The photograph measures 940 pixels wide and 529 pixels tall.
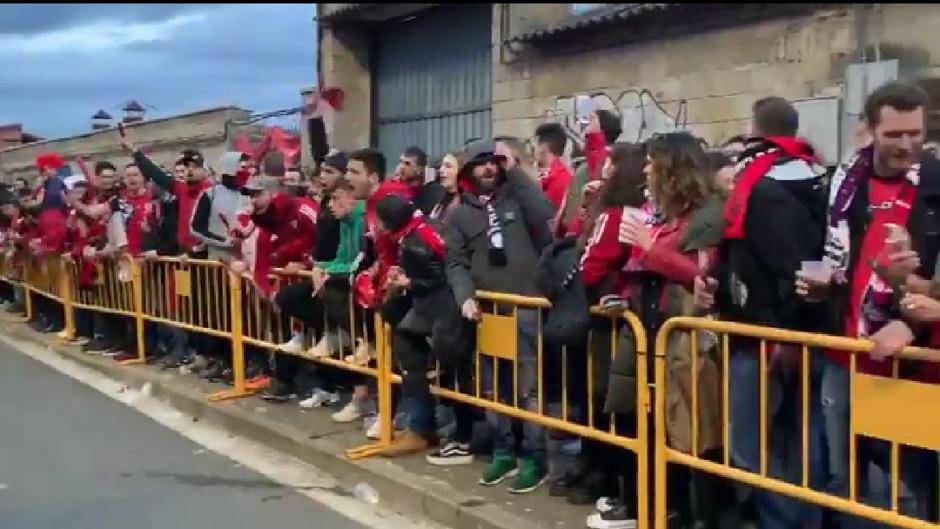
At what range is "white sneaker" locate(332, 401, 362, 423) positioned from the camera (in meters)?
8.70

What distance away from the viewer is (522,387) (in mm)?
6605

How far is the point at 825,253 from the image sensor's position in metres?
4.83

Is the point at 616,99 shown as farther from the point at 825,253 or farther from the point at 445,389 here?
the point at 825,253

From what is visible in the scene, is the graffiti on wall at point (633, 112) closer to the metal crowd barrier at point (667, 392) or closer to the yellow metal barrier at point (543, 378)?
the metal crowd barrier at point (667, 392)

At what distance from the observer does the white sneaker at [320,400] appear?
9.34 m

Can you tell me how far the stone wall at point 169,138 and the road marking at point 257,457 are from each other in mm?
9226

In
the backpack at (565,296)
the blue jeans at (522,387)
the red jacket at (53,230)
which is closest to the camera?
the backpack at (565,296)

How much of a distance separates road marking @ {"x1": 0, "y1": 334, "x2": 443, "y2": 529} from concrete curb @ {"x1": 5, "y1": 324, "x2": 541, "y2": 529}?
0.19ft

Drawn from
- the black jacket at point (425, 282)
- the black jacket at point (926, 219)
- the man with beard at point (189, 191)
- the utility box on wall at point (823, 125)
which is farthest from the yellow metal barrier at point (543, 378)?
the utility box on wall at point (823, 125)

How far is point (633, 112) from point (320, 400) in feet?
17.5

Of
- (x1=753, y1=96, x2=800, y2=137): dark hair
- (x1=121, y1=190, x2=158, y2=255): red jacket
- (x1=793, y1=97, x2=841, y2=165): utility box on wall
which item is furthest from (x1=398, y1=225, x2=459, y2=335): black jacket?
(x1=121, y1=190, x2=158, y2=255): red jacket

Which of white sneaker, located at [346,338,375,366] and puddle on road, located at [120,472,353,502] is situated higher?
white sneaker, located at [346,338,375,366]

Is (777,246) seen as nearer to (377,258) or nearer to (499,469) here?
(499,469)

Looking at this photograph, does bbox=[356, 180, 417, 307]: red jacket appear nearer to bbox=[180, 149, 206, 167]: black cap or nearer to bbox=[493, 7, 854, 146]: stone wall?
bbox=[180, 149, 206, 167]: black cap
